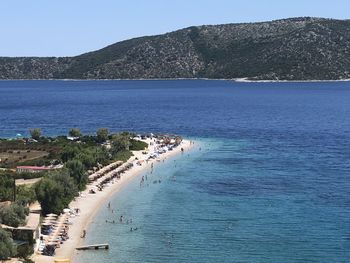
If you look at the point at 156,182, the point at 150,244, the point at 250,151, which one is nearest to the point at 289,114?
the point at 250,151

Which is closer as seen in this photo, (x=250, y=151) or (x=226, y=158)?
(x=226, y=158)

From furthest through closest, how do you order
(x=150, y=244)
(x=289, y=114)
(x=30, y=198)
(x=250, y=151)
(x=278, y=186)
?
(x=289, y=114) < (x=250, y=151) < (x=278, y=186) < (x=30, y=198) < (x=150, y=244)

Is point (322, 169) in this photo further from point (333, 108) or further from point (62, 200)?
point (333, 108)

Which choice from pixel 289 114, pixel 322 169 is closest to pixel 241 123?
pixel 289 114

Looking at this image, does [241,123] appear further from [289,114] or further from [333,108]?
[333,108]

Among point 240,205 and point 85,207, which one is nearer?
point 85,207

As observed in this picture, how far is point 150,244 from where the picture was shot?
155 feet

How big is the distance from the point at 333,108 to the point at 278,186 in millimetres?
127158

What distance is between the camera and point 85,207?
58594 mm

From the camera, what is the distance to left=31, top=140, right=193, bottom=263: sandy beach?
44919 mm

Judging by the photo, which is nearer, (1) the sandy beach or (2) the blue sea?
(1) the sandy beach

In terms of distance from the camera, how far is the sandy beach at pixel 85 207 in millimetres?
44919

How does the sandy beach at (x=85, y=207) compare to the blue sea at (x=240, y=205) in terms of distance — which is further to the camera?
the blue sea at (x=240, y=205)

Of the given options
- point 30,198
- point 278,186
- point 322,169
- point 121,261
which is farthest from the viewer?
point 322,169
